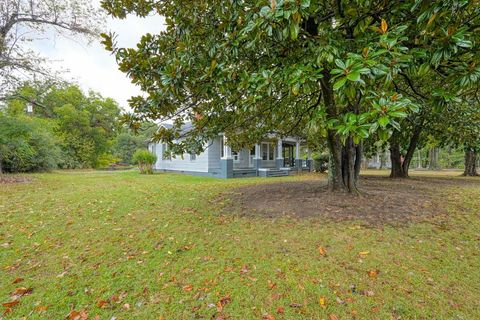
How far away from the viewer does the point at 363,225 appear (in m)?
4.43

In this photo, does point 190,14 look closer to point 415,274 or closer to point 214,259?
point 214,259

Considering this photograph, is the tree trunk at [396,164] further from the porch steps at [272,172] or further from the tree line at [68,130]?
the tree line at [68,130]

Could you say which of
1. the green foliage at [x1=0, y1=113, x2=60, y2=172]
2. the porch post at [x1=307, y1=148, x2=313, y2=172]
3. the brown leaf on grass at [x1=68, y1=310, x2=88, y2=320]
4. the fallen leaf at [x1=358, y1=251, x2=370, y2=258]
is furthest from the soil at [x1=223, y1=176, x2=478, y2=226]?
the porch post at [x1=307, y1=148, x2=313, y2=172]

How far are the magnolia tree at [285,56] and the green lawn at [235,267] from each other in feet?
5.53

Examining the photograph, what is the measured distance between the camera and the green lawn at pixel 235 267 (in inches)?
93.8

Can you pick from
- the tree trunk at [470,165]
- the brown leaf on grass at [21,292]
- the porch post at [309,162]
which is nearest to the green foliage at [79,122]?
the porch post at [309,162]

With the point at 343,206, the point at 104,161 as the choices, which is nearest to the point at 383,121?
the point at 343,206

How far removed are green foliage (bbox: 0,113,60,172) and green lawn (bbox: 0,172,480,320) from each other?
7.55 metres

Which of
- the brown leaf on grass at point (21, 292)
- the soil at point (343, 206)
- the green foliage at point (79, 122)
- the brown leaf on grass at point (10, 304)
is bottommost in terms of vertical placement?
the brown leaf on grass at point (10, 304)

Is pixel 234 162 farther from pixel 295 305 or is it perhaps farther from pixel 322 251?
pixel 295 305

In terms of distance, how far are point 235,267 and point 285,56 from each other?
304 cm

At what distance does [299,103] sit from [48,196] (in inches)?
313

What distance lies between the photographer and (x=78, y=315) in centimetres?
230

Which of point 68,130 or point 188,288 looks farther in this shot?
point 68,130
